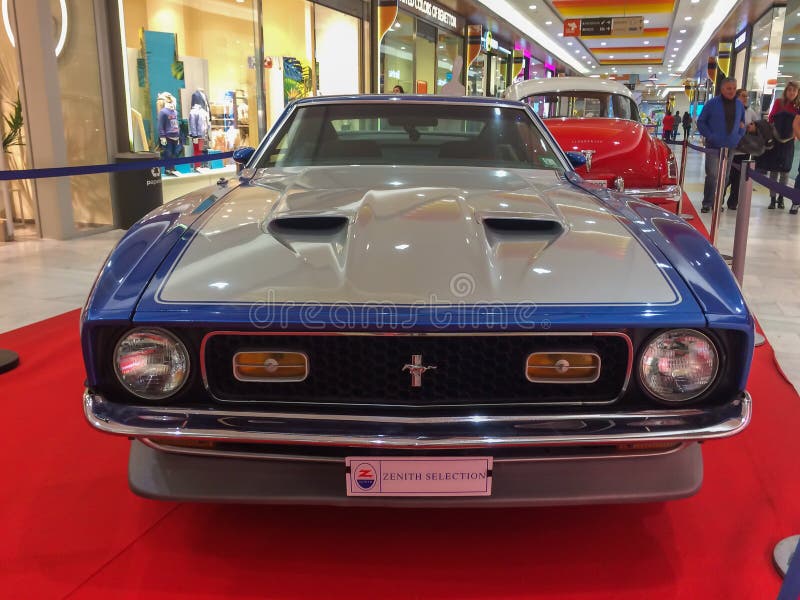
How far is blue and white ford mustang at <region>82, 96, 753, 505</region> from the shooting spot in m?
1.43

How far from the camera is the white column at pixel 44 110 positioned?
5895 mm

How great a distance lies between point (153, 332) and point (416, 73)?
15701 mm

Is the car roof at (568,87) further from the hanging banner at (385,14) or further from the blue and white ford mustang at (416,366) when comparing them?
the hanging banner at (385,14)

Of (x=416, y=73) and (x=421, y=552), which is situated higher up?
(x=416, y=73)

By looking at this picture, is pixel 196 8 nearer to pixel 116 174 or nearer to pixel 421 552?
pixel 116 174

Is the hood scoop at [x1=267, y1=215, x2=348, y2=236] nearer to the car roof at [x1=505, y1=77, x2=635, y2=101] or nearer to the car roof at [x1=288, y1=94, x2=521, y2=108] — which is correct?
the car roof at [x1=288, y1=94, x2=521, y2=108]

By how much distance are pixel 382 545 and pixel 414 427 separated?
54cm

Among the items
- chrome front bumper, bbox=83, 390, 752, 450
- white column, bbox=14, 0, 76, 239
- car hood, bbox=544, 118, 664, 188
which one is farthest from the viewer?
white column, bbox=14, 0, 76, 239

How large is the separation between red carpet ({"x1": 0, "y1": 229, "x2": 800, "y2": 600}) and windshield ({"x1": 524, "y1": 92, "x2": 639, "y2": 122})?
4.93 meters

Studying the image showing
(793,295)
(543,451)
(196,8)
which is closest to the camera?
(543,451)

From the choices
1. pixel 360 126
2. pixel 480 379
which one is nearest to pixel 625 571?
pixel 480 379

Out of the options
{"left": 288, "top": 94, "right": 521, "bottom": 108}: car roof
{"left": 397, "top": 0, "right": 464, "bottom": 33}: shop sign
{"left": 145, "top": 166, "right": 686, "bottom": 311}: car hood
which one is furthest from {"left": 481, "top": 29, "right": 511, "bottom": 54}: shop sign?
{"left": 145, "top": 166, "right": 686, "bottom": 311}: car hood

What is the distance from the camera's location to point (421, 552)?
5.80 feet

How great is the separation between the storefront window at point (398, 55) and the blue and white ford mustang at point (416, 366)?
12.9 metres
